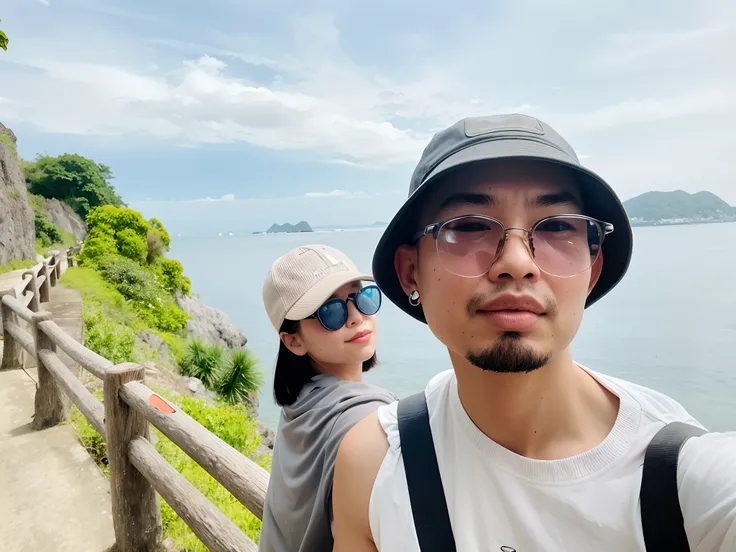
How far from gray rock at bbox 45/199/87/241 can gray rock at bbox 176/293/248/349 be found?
13.9 metres

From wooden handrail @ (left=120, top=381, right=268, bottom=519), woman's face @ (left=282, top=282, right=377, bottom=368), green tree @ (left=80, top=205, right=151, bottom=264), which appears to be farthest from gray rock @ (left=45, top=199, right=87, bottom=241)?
woman's face @ (left=282, top=282, right=377, bottom=368)

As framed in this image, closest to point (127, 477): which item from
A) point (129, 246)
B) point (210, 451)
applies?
point (210, 451)

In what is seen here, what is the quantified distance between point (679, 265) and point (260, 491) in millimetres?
78388

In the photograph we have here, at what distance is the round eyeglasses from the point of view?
2.75 ft

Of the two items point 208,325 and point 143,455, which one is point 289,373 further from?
point 208,325

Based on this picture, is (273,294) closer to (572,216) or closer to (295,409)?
(295,409)

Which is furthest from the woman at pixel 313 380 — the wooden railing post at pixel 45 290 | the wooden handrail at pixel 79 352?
the wooden railing post at pixel 45 290

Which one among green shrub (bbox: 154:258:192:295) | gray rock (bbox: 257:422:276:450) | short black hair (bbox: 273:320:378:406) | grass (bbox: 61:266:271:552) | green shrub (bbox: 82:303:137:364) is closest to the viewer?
short black hair (bbox: 273:320:378:406)

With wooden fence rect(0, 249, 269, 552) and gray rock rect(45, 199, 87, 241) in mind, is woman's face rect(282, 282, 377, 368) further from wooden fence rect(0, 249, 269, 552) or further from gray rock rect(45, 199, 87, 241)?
gray rock rect(45, 199, 87, 241)

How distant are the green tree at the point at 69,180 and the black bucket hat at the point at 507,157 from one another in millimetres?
35366

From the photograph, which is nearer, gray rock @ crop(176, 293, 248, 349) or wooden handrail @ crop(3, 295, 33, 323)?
wooden handrail @ crop(3, 295, 33, 323)

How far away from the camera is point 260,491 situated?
5.39 ft

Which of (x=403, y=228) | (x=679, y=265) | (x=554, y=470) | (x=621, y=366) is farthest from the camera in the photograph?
(x=679, y=265)

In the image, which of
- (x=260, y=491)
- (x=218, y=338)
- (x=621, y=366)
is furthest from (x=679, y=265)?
(x=260, y=491)
